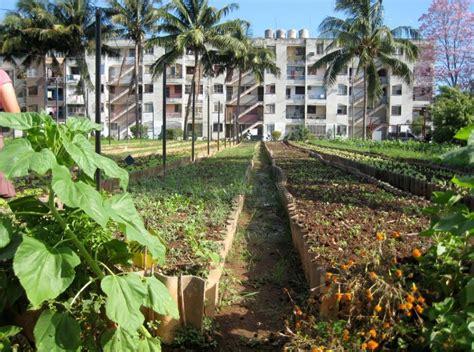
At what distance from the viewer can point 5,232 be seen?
193 centimetres

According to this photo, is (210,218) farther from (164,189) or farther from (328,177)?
(328,177)

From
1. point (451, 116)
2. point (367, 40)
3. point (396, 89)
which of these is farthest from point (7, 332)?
point (396, 89)

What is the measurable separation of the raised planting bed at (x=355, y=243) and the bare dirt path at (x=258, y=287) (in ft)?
0.70

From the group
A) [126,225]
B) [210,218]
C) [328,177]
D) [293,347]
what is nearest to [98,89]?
[210,218]

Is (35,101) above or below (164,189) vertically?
above

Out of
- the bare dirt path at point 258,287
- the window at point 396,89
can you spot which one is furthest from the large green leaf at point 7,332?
the window at point 396,89

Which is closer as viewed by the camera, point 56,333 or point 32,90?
point 56,333

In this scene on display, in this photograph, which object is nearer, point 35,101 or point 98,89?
point 98,89

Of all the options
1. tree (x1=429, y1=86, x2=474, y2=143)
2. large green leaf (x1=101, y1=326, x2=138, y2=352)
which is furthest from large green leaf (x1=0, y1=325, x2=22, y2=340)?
tree (x1=429, y1=86, x2=474, y2=143)

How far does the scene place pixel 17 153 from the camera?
1.79 m

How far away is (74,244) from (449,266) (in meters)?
1.77

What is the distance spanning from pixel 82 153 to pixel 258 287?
2587 millimetres

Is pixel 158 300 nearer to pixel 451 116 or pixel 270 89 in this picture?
pixel 451 116

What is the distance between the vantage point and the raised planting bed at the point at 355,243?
2520 mm
